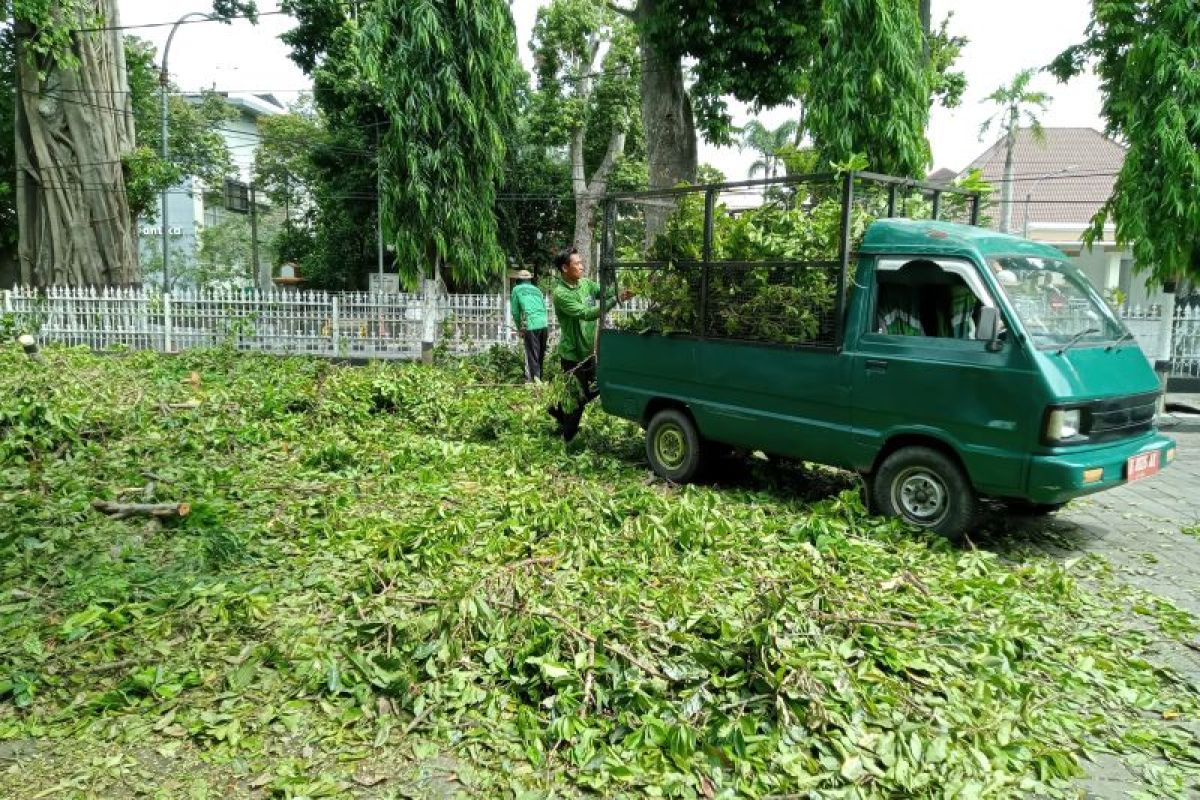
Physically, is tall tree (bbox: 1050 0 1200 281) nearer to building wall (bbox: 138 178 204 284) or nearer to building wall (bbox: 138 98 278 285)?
building wall (bbox: 138 98 278 285)

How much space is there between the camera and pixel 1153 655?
14.1ft

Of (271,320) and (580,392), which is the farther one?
(271,320)

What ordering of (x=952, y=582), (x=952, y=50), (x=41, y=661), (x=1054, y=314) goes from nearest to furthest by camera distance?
(x=41, y=661), (x=952, y=582), (x=1054, y=314), (x=952, y=50)

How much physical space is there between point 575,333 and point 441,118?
8900 mm

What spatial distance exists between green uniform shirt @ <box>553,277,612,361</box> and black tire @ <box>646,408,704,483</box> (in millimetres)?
1365

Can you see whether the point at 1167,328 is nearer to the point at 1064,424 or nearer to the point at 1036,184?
the point at 1064,424

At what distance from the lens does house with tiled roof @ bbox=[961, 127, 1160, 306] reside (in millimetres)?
30422

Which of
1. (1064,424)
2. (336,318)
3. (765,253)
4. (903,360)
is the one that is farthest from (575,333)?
(336,318)

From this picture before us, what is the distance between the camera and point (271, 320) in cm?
1764

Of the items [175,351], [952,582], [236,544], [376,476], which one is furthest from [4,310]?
[952,582]

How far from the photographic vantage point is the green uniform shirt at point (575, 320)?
862cm

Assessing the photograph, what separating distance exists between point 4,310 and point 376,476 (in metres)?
15.4

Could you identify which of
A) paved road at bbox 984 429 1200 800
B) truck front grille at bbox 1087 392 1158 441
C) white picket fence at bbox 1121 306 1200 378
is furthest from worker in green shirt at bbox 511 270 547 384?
white picket fence at bbox 1121 306 1200 378

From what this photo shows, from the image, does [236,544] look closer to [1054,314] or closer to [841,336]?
[841,336]
